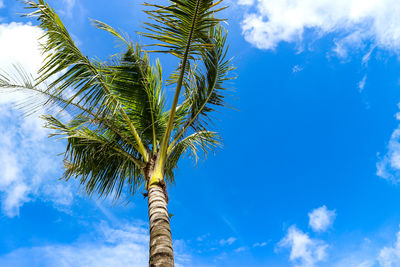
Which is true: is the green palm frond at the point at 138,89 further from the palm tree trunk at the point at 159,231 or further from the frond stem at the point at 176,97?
the palm tree trunk at the point at 159,231

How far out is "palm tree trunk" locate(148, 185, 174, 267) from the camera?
3449 mm

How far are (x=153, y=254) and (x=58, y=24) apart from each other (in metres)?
4.20

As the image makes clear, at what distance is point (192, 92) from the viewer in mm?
5703

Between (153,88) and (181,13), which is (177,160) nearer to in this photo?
(153,88)

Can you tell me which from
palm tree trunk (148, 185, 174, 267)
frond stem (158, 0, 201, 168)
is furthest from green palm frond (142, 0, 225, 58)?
palm tree trunk (148, 185, 174, 267)

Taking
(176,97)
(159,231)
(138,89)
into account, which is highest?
(138,89)

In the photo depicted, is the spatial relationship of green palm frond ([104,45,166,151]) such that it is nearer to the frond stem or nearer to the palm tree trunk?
the frond stem

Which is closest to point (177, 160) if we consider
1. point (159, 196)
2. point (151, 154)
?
point (151, 154)

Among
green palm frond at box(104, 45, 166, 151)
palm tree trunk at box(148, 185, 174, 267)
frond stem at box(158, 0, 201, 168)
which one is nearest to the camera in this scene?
palm tree trunk at box(148, 185, 174, 267)

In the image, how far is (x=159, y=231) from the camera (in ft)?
12.4

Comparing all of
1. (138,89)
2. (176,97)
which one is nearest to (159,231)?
(176,97)

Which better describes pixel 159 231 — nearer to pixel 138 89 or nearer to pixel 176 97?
pixel 176 97

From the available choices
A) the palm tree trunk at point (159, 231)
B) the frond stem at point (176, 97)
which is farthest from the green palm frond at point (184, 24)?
the palm tree trunk at point (159, 231)

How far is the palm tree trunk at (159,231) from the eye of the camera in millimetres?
3449
